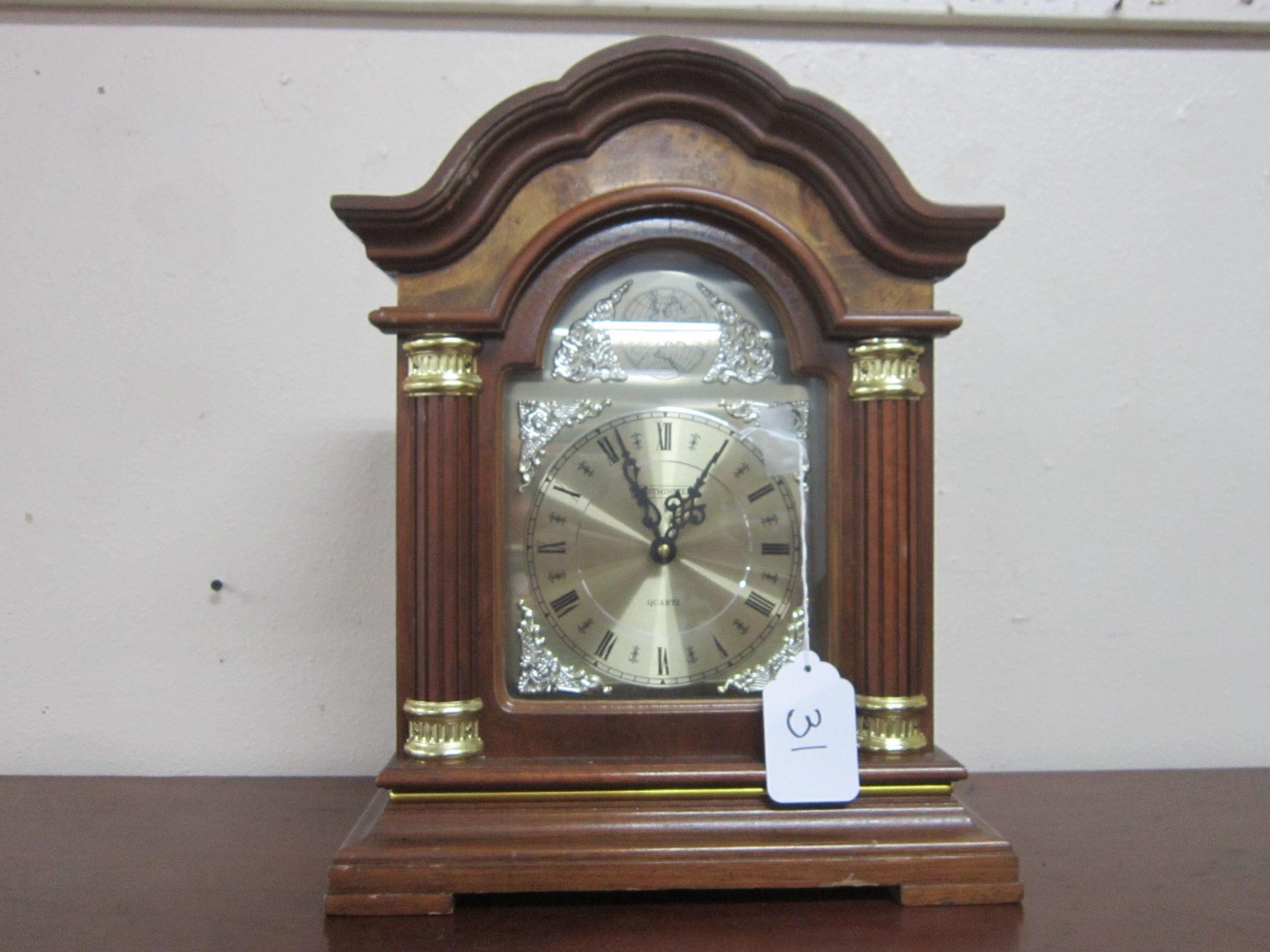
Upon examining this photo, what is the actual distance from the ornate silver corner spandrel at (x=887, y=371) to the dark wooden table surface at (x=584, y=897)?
0.37 m

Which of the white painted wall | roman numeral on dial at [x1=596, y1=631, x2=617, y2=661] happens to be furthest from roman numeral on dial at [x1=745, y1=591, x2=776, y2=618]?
the white painted wall

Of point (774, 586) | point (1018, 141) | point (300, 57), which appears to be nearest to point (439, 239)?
point (774, 586)

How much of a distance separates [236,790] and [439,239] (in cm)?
61

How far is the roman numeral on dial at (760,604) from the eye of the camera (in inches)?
29.7

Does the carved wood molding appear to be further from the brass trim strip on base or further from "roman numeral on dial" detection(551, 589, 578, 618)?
the brass trim strip on base

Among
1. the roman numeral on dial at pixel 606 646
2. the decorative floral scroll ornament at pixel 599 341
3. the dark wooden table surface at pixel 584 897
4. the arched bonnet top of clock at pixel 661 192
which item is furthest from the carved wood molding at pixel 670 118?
the dark wooden table surface at pixel 584 897

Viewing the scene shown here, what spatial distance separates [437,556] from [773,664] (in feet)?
0.89

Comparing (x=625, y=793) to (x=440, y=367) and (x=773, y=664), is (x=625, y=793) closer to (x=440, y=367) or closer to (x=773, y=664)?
(x=773, y=664)

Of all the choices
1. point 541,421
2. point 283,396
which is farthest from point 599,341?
point 283,396

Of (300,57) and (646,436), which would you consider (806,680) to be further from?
(300,57)

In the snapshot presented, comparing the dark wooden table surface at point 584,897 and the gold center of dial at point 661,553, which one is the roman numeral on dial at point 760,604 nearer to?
the gold center of dial at point 661,553

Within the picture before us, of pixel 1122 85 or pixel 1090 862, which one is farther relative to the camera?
pixel 1122 85

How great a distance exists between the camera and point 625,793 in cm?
69

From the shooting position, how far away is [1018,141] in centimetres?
107
